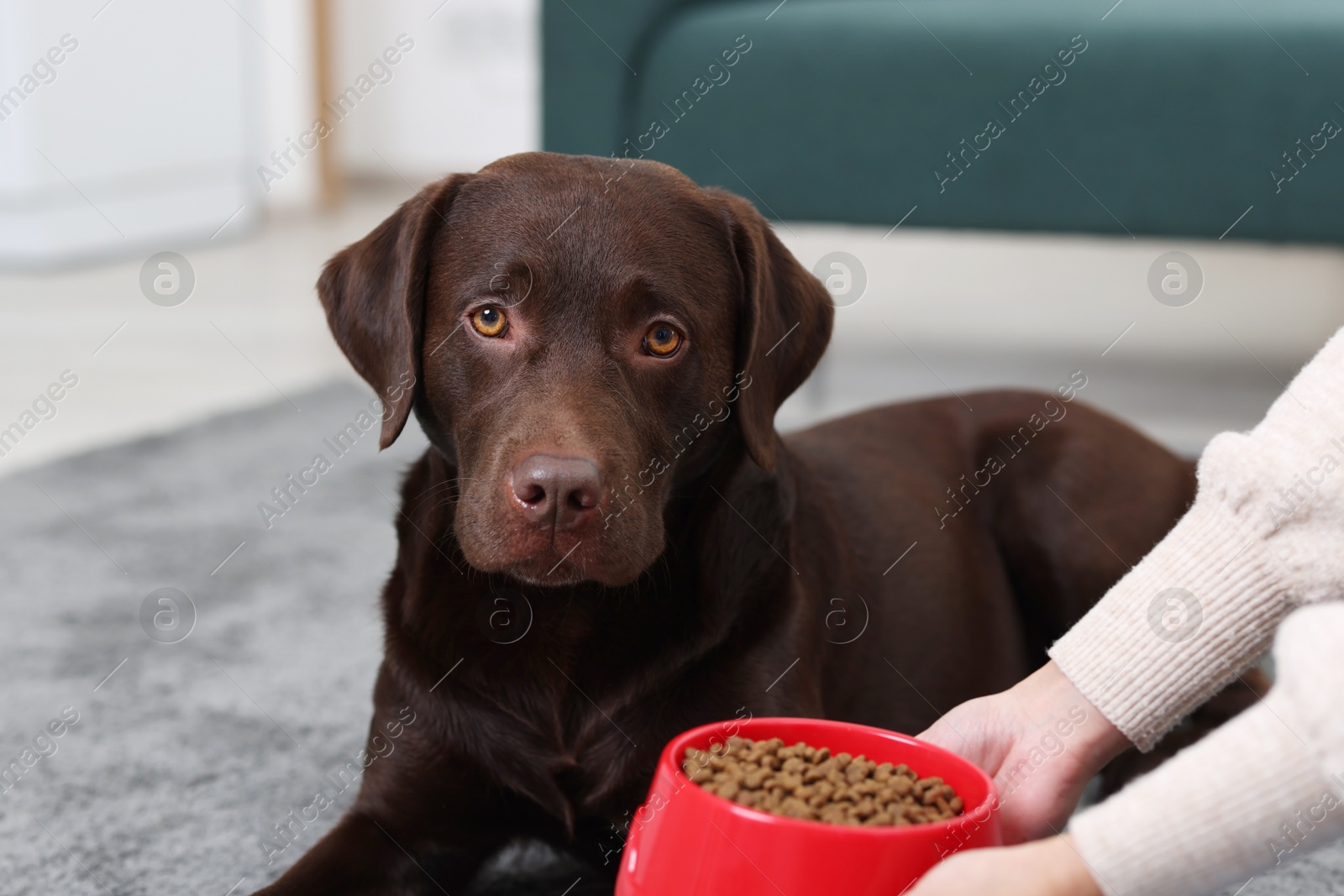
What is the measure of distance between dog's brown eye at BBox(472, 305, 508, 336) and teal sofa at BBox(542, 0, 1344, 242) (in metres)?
2.15

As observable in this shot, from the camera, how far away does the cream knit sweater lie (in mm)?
996

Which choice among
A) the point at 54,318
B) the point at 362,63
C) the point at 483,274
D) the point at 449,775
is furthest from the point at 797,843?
the point at 362,63

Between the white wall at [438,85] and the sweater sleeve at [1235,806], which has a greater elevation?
the sweater sleeve at [1235,806]

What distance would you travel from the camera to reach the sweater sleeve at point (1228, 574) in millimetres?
1257

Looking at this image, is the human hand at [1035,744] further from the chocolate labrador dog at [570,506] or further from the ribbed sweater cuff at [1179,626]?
the chocolate labrador dog at [570,506]

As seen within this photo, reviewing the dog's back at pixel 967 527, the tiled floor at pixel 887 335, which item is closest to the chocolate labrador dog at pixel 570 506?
the dog's back at pixel 967 527

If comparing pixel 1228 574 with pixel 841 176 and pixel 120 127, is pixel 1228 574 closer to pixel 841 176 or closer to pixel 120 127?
pixel 841 176

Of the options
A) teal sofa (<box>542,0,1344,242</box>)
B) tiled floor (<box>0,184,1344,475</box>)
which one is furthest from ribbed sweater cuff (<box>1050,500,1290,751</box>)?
tiled floor (<box>0,184,1344,475</box>)

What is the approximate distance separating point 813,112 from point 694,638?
7.97ft

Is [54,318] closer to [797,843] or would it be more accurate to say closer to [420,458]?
[420,458]

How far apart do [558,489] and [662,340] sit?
28 cm

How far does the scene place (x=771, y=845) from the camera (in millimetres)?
1151

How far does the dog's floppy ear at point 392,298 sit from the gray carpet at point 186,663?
23 cm

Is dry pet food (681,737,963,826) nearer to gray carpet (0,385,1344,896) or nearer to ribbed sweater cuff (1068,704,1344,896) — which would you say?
ribbed sweater cuff (1068,704,1344,896)
